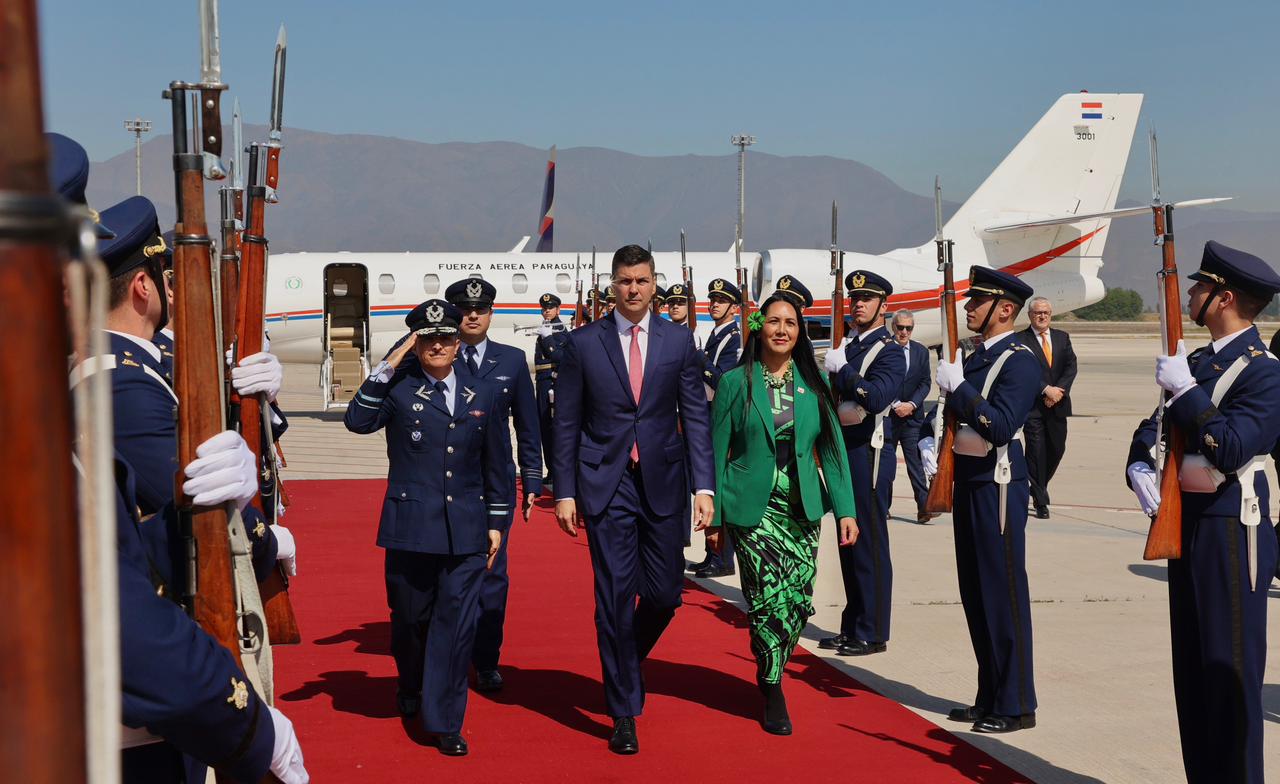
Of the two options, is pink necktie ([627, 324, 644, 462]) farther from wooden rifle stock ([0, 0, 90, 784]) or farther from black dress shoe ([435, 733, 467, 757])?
wooden rifle stock ([0, 0, 90, 784])

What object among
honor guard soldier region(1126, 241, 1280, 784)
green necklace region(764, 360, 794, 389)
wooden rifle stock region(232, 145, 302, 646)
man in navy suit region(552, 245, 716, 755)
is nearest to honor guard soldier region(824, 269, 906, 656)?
green necklace region(764, 360, 794, 389)

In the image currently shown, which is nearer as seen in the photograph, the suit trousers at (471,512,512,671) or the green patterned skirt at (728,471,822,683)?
the green patterned skirt at (728,471,822,683)

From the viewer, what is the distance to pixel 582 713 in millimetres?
5676

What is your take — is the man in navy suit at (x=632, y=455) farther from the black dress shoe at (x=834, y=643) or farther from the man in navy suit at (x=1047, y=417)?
the man in navy suit at (x=1047, y=417)

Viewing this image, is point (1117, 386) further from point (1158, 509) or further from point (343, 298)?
point (1158, 509)

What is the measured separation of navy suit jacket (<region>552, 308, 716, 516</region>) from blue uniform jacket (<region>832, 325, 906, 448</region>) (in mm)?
1433

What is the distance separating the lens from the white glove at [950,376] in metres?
5.59

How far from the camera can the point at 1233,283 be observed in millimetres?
4281

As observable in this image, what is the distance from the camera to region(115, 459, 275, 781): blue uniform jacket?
183 cm

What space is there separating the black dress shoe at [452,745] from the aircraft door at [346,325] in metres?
17.0

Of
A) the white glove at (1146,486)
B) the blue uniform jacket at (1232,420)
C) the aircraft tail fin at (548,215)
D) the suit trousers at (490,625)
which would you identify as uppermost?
the aircraft tail fin at (548,215)

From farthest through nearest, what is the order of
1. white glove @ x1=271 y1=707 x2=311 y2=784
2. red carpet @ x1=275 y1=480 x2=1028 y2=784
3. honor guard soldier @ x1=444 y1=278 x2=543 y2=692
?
1. honor guard soldier @ x1=444 y1=278 x2=543 y2=692
2. red carpet @ x1=275 y1=480 x2=1028 y2=784
3. white glove @ x1=271 y1=707 x2=311 y2=784

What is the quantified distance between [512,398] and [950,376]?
2046 mm

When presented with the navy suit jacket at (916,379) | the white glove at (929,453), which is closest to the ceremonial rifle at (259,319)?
the white glove at (929,453)
